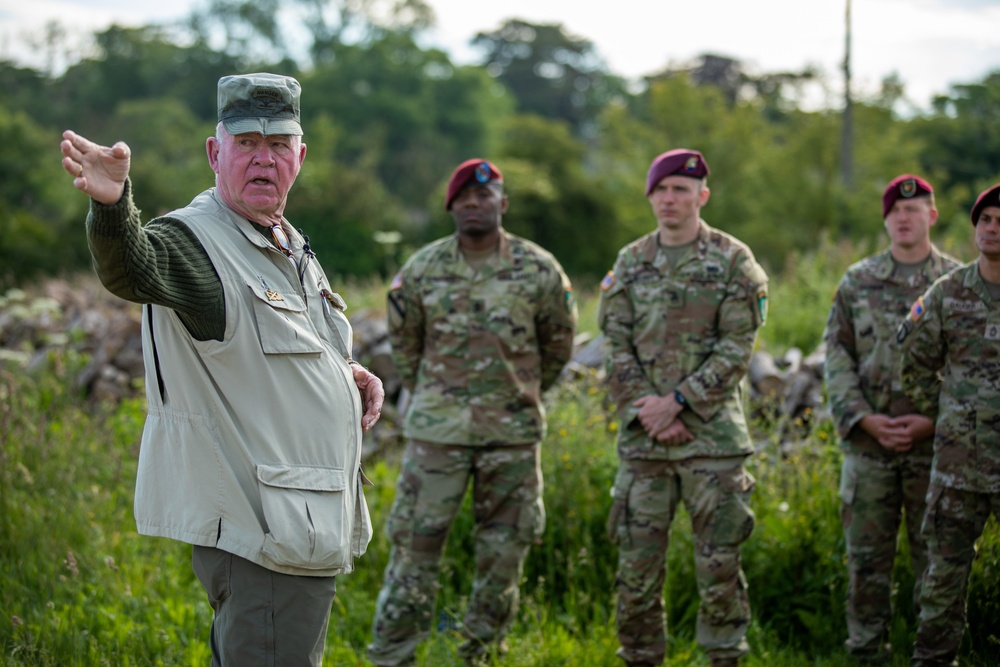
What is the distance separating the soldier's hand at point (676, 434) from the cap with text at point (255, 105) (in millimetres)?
2537

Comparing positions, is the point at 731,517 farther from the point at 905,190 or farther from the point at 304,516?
the point at 304,516

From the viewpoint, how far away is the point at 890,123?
23734mm

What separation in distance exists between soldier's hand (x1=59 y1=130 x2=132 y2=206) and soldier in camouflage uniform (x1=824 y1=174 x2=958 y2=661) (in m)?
3.92

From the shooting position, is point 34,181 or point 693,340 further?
point 34,181

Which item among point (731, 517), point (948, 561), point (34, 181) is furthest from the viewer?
point (34, 181)

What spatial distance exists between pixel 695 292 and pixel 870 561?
1.66 m

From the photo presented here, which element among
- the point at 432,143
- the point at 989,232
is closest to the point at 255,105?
the point at 989,232

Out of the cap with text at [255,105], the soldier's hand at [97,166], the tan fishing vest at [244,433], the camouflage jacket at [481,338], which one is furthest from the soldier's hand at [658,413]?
the soldier's hand at [97,166]

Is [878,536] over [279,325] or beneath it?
beneath

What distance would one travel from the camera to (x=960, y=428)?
14.7ft

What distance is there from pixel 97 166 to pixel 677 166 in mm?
3245

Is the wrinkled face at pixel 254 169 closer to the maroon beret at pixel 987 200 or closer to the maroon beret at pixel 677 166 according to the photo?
the maroon beret at pixel 677 166

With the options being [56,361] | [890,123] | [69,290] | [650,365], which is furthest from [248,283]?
[890,123]

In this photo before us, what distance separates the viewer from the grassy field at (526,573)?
4.89 meters
